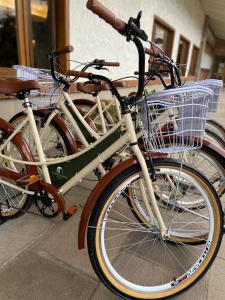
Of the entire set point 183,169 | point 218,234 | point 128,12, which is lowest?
point 218,234

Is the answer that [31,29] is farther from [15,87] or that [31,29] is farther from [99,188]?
[99,188]

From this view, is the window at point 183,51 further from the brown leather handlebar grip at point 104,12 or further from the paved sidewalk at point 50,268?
the brown leather handlebar grip at point 104,12

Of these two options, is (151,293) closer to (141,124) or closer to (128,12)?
(141,124)

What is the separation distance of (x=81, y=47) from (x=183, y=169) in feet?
9.37

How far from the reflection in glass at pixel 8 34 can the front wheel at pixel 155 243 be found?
2030 millimetres

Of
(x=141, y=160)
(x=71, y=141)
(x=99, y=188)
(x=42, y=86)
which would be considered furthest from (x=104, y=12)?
(x=71, y=141)

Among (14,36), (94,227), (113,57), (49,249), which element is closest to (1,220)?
(49,249)

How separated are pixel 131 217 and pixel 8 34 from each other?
237cm

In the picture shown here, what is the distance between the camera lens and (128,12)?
4547 millimetres

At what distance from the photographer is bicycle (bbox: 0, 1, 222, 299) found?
125 centimetres

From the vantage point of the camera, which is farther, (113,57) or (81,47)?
(113,57)

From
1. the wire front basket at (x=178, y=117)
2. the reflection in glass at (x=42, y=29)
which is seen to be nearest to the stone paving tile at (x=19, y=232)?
the wire front basket at (x=178, y=117)

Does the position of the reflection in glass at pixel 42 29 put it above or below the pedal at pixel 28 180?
above

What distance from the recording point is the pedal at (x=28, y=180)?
169 centimetres
